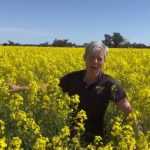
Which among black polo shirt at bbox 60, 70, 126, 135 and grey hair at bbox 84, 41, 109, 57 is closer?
grey hair at bbox 84, 41, 109, 57

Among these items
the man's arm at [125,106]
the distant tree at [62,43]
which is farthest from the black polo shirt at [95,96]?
the distant tree at [62,43]

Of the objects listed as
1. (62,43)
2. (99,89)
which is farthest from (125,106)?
(62,43)

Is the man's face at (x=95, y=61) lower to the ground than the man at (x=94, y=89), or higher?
higher

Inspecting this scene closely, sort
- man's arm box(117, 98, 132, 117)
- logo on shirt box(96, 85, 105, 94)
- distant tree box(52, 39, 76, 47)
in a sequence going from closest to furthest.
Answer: man's arm box(117, 98, 132, 117), logo on shirt box(96, 85, 105, 94), distant tree box(52, 39, 76, 47)

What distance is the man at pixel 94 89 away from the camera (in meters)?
5.42

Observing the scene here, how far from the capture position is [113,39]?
192 feet

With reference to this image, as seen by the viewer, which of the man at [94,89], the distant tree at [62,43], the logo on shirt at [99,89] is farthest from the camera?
the distant tree at [62,43]

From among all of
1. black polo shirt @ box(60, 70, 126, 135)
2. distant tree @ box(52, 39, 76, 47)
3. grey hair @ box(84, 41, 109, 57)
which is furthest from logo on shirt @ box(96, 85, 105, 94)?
distant tree @ box(52, 39, 76, 47)

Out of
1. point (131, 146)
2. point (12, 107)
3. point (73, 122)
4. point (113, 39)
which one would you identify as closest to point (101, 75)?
point (73, 122)

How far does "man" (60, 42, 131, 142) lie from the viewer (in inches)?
213

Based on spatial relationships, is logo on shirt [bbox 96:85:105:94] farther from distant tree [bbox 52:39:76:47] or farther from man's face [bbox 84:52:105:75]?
distant tree [bbox 52:39:76:47]

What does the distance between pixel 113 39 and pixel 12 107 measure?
176ft

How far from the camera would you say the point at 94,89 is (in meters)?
5.58

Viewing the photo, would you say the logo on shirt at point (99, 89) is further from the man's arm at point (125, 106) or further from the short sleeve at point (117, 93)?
the man's arm at point (125, 106)
